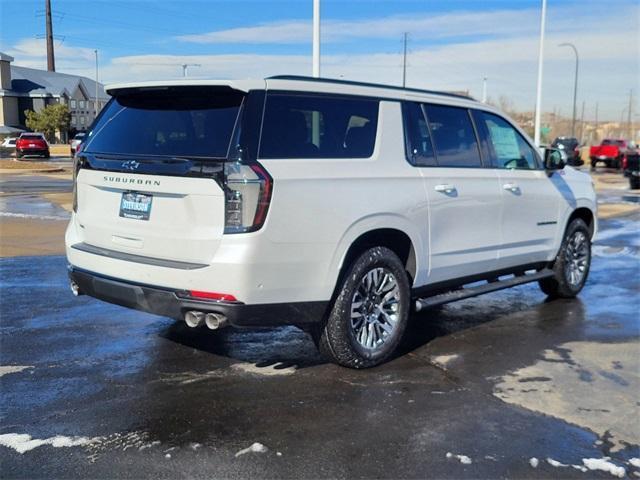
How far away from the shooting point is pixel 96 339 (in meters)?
5.69

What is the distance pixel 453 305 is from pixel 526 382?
238 centimetres

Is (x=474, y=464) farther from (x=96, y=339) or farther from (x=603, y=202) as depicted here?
(x=603, y=202)

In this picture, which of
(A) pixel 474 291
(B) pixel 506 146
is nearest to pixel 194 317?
(A) pixel 474 291

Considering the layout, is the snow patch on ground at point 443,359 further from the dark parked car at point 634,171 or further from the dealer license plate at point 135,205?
the dark parked car at point 634,171

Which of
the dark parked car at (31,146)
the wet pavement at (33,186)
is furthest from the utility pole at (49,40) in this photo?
the wet pavement at (33,186)

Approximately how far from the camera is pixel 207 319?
4.30m

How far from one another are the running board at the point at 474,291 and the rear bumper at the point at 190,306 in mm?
1190

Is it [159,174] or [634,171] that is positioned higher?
[159,174]

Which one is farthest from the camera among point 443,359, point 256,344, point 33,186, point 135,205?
point 33,186

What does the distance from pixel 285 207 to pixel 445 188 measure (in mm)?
1739

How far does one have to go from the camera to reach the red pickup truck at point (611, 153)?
133 ft

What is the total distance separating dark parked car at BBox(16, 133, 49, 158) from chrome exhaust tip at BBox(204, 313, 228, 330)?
146 feet

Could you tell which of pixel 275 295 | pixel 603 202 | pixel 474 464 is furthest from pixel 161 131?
pixel 603 202

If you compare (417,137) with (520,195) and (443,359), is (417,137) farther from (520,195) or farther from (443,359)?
(443,359)
